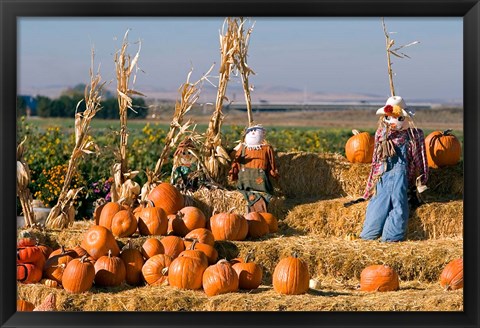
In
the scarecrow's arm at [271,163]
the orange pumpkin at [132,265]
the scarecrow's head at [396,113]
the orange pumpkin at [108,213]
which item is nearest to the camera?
the orange pumpkin at [132,265]

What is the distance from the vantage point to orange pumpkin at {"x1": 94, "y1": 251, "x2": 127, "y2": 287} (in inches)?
286

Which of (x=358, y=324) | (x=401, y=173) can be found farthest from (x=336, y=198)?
(x=358, y=324)

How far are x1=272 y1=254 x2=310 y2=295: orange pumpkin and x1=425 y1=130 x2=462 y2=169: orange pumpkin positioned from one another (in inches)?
115

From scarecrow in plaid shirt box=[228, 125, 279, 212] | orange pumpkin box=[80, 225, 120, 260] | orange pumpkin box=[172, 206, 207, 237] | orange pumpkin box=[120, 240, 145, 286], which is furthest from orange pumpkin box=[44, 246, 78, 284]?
scarecrow in plaid shirt box=[228, 125, 279, 212]

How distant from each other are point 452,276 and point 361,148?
244 centimetres

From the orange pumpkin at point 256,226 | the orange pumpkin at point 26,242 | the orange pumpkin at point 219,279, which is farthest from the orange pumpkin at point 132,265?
the orange pumpkin at point 256,226

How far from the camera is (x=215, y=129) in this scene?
9.60 metres

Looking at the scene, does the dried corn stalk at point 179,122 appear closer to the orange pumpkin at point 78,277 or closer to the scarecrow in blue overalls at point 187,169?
the scarecrow in blue overalls at point 187,169

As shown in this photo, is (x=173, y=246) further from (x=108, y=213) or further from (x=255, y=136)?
(x=255, y=136)

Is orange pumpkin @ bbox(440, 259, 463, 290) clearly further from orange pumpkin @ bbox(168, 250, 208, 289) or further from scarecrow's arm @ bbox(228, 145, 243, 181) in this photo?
scarecrow's arm @ bbox(228, 145, 243, 181)

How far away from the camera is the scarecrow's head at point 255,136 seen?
30.9ft

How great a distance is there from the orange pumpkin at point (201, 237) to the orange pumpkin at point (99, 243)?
0.64 m

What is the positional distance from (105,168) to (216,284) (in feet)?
15.9

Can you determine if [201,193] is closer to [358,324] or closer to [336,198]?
[336,198]
